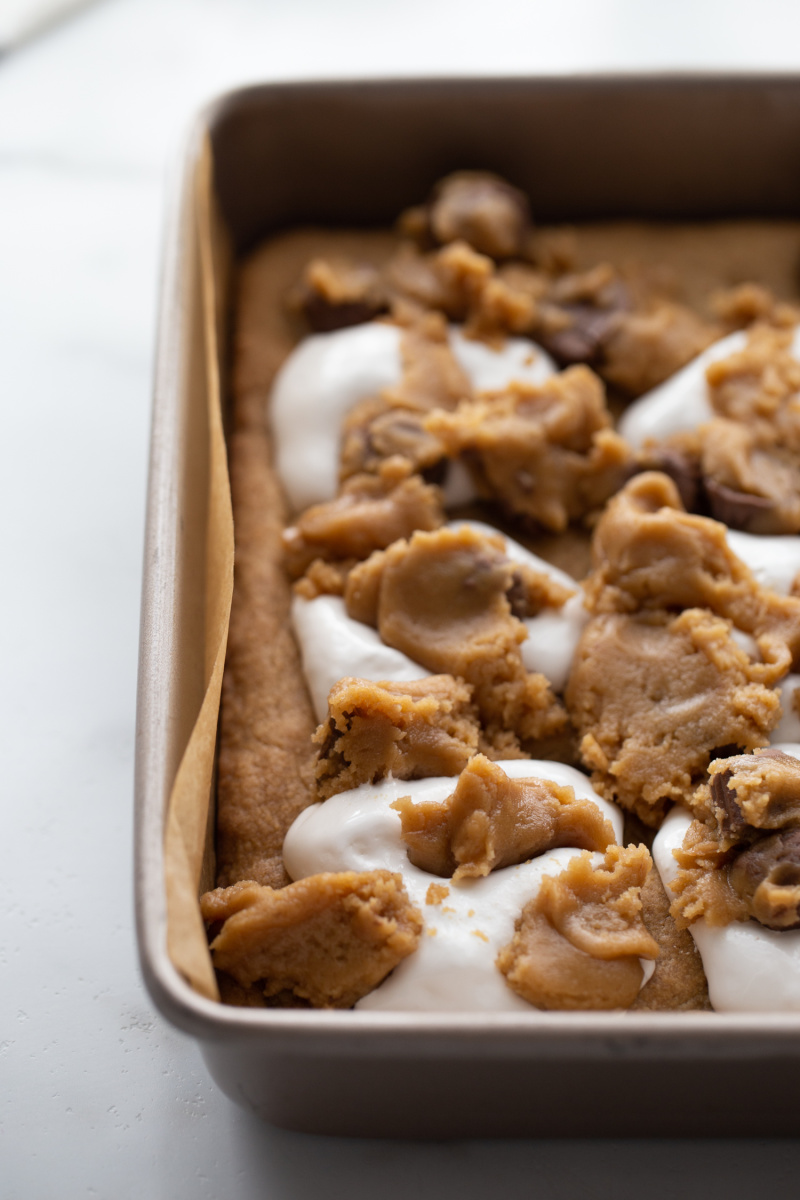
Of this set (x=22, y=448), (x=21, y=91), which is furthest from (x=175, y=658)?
(x=21, y=91)

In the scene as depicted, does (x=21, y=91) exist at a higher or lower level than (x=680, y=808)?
higher

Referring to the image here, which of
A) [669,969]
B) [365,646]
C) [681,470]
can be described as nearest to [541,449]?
[681,470]

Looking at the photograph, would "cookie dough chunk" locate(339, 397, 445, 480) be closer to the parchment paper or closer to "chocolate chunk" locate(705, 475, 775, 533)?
the parchment paper

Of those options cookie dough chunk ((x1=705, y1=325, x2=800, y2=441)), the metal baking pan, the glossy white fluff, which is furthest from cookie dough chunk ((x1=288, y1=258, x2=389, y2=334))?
cookie dough chunk ((x1=705, y1=325, x2=800, y2=441))

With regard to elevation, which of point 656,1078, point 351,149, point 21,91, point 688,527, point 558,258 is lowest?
point 656,1078

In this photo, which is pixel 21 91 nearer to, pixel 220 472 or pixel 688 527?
pixel 220 472

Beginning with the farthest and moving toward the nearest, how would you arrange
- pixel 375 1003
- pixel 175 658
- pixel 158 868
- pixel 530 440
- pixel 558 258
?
1. pixel 558 258
2. pixel 530 440
3. pixel 175 658
4. pixel 375 1003
5. pixel 158 868

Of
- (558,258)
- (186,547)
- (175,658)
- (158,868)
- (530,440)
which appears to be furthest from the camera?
(558,258)

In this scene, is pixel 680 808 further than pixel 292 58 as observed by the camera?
No
